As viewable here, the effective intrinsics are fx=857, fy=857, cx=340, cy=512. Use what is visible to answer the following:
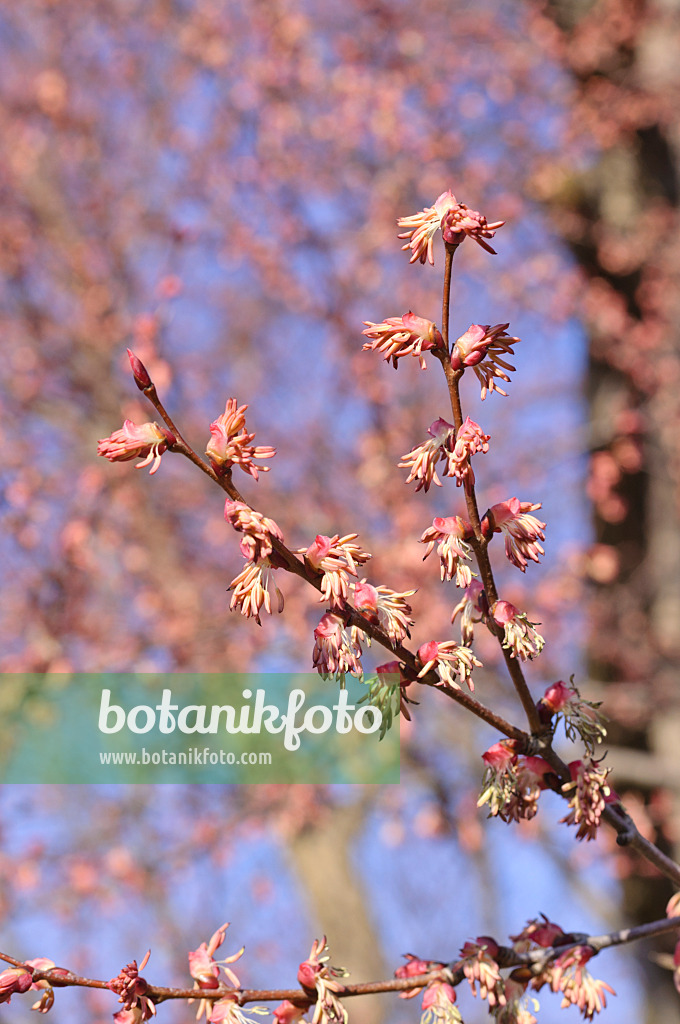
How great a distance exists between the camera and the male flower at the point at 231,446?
3.72 feet

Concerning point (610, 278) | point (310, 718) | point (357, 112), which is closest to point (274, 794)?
point (310, 718)

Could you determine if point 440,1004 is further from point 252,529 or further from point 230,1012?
point 252,529

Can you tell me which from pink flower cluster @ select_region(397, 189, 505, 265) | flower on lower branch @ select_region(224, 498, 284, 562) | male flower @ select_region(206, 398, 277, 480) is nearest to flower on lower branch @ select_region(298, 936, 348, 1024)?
flower on lower branch @ select_region(224, 498, 284, 562)

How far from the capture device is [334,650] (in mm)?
1145

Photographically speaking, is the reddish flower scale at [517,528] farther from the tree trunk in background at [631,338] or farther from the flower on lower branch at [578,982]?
the tree trunk in background at [631,338]

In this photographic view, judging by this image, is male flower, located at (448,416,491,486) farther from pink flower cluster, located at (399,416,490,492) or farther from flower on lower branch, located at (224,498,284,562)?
flower on lower branch, located at (224,498,284,562)

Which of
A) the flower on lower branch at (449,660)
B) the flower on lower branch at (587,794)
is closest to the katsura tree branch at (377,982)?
the flower on lower branch at (587,794)

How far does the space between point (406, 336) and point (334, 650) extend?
0.43 m

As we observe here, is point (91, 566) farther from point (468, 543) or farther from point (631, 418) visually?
point (468, 543)

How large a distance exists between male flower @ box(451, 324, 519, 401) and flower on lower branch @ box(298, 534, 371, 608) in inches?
10.9

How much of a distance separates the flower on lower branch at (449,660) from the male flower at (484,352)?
36cm

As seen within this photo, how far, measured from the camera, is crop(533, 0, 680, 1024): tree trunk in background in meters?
5.62

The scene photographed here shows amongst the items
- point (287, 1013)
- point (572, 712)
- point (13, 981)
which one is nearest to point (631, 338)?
point (572, 712)

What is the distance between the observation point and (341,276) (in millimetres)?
6598
